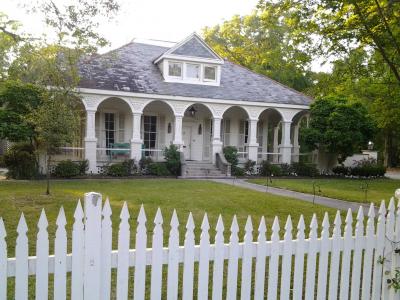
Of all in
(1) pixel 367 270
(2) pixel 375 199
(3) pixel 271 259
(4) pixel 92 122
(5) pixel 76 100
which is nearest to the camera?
(3) pixel 271 259

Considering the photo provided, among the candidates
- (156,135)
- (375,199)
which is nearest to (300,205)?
(375,199)

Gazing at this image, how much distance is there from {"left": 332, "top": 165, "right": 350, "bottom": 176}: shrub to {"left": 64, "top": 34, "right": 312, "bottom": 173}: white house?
A: 103 inches

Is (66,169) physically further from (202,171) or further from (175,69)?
(175,69)

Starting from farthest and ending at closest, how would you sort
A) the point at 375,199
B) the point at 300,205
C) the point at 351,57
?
the point at 375,199
the point at 300,205
the point at 351,57

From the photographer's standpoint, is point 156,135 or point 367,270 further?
point 156,135

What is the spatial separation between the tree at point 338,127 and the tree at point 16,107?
14631mm

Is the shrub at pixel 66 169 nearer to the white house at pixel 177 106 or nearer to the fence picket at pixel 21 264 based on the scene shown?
the white house at pixel 177 106

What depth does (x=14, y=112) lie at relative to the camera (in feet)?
50.3

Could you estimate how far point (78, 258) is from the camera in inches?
107

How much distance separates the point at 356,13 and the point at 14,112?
13.7 m

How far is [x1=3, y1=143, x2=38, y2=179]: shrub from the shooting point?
15885 millimetres

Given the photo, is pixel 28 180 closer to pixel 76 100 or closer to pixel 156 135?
pixel 76 100

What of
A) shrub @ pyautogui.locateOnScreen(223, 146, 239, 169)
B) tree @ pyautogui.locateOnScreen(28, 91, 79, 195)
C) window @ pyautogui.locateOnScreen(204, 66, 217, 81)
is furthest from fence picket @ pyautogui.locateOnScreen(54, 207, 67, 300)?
window @ pyautogui.locateOnScreen(204, 66, 217, 81)

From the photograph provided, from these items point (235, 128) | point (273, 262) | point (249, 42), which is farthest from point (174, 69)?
point (249, 42)
